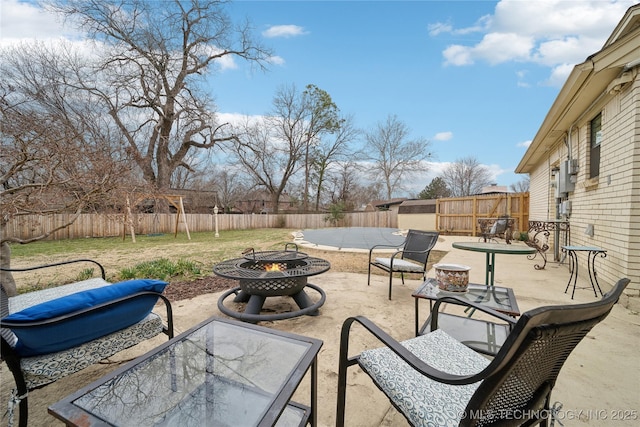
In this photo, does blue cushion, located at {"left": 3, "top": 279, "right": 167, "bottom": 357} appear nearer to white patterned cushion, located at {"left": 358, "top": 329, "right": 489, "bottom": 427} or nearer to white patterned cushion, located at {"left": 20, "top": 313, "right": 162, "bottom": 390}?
white patterned cushion, located at {"left": 20, "top": 313, "right": 162, "bottom": 390}

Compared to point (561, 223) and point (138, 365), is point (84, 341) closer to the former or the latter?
point (138, 365)

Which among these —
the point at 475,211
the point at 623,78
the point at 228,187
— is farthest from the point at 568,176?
the point at 228,187

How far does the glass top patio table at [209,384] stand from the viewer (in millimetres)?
985

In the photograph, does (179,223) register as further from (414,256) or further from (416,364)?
(416,364)

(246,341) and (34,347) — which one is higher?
(34,347)

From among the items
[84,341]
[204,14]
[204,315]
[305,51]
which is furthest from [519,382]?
[204,14]

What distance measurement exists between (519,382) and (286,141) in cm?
2129

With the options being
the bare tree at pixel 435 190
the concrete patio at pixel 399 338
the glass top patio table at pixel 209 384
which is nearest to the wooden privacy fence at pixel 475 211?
the concrete patio at pixel 399 338

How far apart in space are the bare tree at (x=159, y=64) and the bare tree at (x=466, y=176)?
67.1 feet

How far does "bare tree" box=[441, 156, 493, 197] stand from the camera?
82.0 ft

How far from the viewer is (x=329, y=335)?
7.68 ft

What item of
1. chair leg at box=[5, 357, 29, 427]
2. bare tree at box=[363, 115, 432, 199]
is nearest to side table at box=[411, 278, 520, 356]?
chair leg at box=[5, 357, 29, 427]

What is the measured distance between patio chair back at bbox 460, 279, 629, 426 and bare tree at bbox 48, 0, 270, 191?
1429 centimetres

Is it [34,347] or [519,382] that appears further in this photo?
[34,347]
